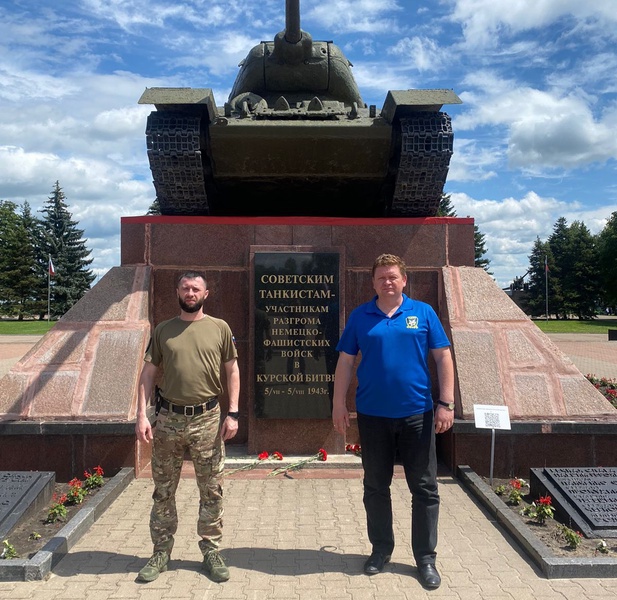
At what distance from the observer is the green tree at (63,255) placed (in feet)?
113

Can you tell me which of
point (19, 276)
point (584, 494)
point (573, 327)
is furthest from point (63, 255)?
point (584, 494)

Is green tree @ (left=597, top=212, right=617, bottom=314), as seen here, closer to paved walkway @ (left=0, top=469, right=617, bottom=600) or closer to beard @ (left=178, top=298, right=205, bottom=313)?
paved walkway @ (left=0, top=469, right=617, bottom=600)

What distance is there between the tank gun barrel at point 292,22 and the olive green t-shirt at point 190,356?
4996 mm

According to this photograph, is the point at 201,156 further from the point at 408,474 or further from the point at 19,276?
the point at 19,276

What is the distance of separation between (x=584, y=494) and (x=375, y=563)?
1.66 meters

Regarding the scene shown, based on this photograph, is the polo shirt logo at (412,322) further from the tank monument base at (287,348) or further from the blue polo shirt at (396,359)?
the tank monument base at (287,348)

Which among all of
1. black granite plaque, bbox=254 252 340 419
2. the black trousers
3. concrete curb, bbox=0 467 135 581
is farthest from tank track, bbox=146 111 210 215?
the black trousers

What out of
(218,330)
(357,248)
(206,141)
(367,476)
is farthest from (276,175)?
(367,476)

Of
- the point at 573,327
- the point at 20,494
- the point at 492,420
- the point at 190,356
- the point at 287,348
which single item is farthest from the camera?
the point at 573,327

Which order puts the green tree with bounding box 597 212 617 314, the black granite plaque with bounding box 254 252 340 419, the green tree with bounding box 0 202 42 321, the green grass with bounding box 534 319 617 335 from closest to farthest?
the black granite plaque with bounding box 254 252 340 419
the green grass with bounding box 534 319 617 335
the green tree with bounding box 0 202 42 321
the green tree with bounding box 597 212 617 314

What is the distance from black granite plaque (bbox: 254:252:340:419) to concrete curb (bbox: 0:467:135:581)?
1.50 meters

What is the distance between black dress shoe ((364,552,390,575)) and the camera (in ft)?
10.5

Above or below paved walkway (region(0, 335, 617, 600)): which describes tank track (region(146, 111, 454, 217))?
above

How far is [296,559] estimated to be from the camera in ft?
11.1
